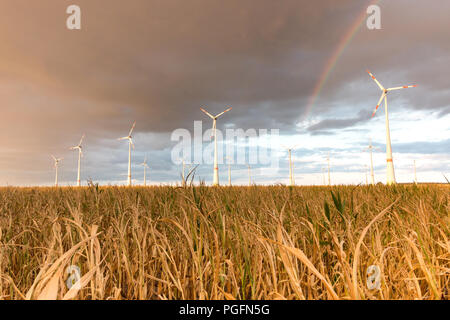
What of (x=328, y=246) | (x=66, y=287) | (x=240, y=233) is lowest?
(x=66, y=287)

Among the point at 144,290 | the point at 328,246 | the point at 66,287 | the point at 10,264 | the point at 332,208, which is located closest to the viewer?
the point at 144,290

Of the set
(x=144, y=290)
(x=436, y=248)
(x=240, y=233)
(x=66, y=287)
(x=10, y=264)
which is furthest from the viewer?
(x=436, y=248)

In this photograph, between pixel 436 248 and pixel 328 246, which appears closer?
pixel 328 246

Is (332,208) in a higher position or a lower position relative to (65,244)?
higher

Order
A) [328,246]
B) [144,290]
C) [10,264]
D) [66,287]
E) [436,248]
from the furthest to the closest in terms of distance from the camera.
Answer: [436,248] → [328,246] → [10,264] → [66,287] → [144,290]

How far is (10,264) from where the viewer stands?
2.78m
